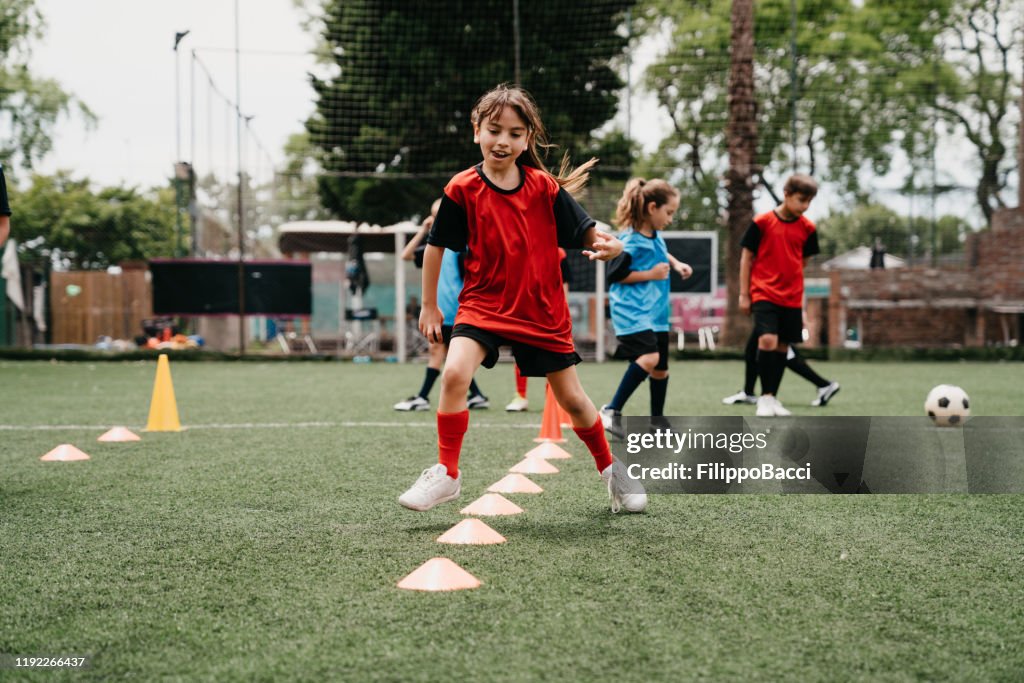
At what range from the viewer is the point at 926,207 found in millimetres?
19125

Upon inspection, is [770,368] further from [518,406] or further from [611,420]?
[518,406]

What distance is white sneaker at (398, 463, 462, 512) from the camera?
136 inches

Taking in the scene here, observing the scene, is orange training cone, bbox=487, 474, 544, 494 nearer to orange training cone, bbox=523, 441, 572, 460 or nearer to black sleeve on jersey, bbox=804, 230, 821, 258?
orange training cone, bbox=523, 441, 572, 460

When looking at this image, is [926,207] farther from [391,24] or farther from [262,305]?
[262,305]

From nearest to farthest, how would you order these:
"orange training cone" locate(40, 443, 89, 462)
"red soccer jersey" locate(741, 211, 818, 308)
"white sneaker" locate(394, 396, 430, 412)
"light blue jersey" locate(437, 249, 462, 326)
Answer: "orange training cone" locate(40, 443, 89, 462) < "light blue jersey" locate(437, 249, 462, 326) < "red soccer jersey" locate(741, 211, 818, 308) < "white sneaker" locate(394, 396, 430, 412)

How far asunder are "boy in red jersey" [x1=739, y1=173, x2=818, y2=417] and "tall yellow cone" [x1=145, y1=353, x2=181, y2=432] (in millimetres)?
4183

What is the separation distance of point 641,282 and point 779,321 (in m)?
1.77

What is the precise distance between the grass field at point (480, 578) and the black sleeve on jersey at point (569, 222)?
41.3 inches

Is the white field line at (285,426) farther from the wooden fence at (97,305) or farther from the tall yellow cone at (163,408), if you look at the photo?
the wooden fence at (97,305)

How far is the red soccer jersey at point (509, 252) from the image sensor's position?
3471 millimetres

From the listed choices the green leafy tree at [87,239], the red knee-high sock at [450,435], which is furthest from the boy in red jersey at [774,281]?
the green leafy tree at [87,239]

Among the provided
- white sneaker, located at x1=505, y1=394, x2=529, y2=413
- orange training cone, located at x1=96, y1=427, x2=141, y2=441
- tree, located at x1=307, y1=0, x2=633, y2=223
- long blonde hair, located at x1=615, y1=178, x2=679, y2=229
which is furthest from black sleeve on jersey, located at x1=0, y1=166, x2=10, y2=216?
tree, located at x1=307, y1=0, x2=633, y2=223

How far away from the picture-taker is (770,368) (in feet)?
23.8

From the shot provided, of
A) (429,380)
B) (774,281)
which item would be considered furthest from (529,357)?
(429,380)
